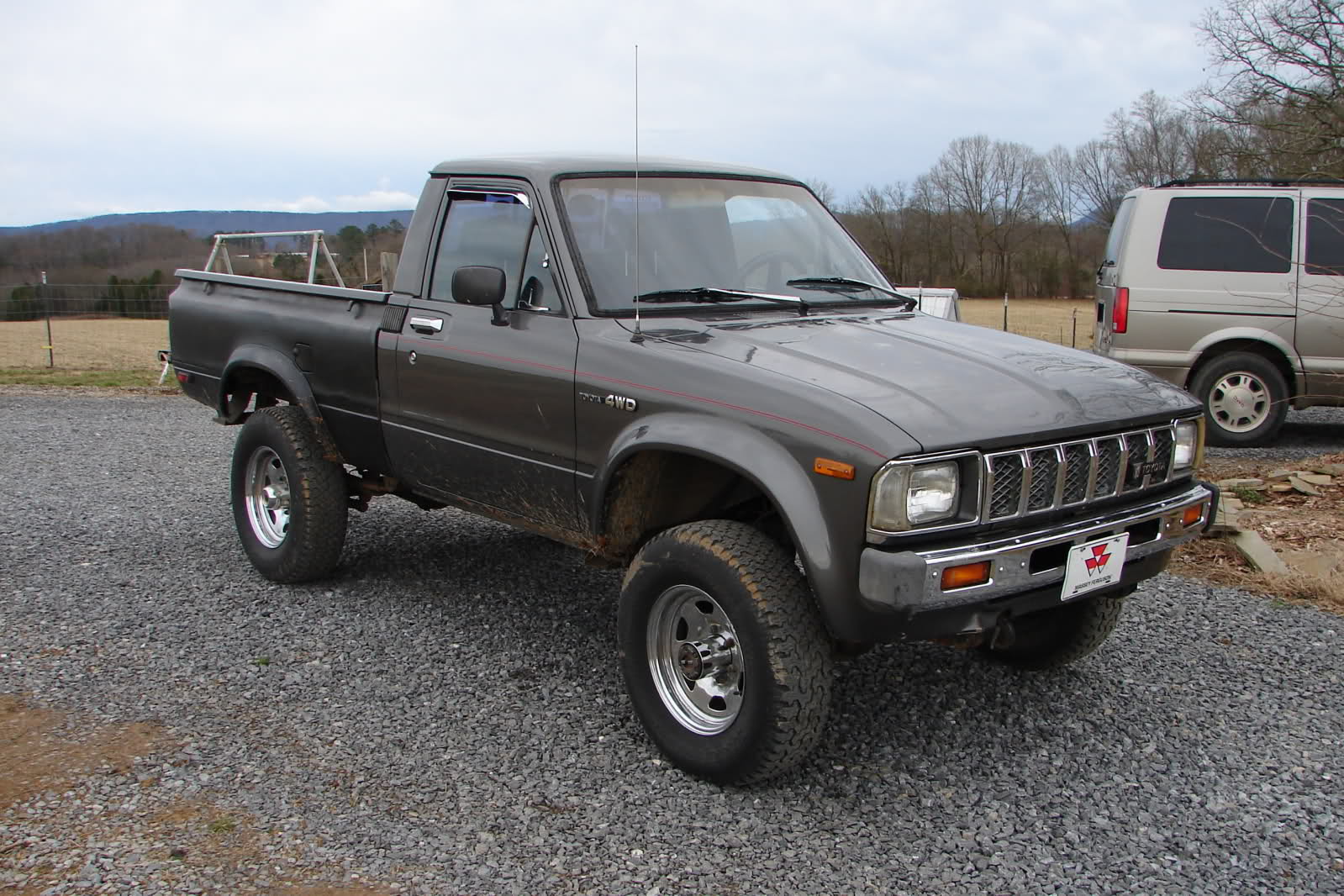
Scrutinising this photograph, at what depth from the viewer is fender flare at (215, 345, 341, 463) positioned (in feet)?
17.2

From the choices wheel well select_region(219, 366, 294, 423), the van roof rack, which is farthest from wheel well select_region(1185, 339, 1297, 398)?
wheel well select_region(219, 366, 294, 423)

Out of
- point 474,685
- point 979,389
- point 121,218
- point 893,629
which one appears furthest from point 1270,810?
point 121,218

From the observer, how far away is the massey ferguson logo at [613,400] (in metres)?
3.71

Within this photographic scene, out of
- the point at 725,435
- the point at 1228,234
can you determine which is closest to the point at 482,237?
the point at 725,435

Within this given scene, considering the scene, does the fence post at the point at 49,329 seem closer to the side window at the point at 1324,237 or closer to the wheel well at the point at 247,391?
the wheel well at the point at 247,391

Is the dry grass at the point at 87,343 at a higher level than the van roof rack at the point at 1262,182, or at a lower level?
lower

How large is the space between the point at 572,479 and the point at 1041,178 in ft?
142

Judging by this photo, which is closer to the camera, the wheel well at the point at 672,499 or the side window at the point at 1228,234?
the wheel well at the point at 672,499

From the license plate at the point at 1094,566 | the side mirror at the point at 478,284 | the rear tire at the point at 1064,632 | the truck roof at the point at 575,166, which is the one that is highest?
the truck roof at the point at 575,166

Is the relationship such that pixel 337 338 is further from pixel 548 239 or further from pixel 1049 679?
pixel 1049 679

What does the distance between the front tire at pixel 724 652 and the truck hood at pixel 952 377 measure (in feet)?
1.91

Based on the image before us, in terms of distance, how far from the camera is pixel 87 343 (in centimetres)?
1916

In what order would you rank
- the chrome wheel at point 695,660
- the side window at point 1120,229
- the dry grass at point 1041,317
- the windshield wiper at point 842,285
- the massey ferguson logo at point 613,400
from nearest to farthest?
the chrome wheel at point 695,660, the massey ferguson logo at point 613,400, the windshield wiper at point 842,285, the side window at point 1120,229, the dry grass at point 1041,317

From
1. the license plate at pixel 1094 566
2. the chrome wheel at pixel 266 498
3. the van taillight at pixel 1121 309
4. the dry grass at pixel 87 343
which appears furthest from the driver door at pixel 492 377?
the dry grass at pixel 87 343
